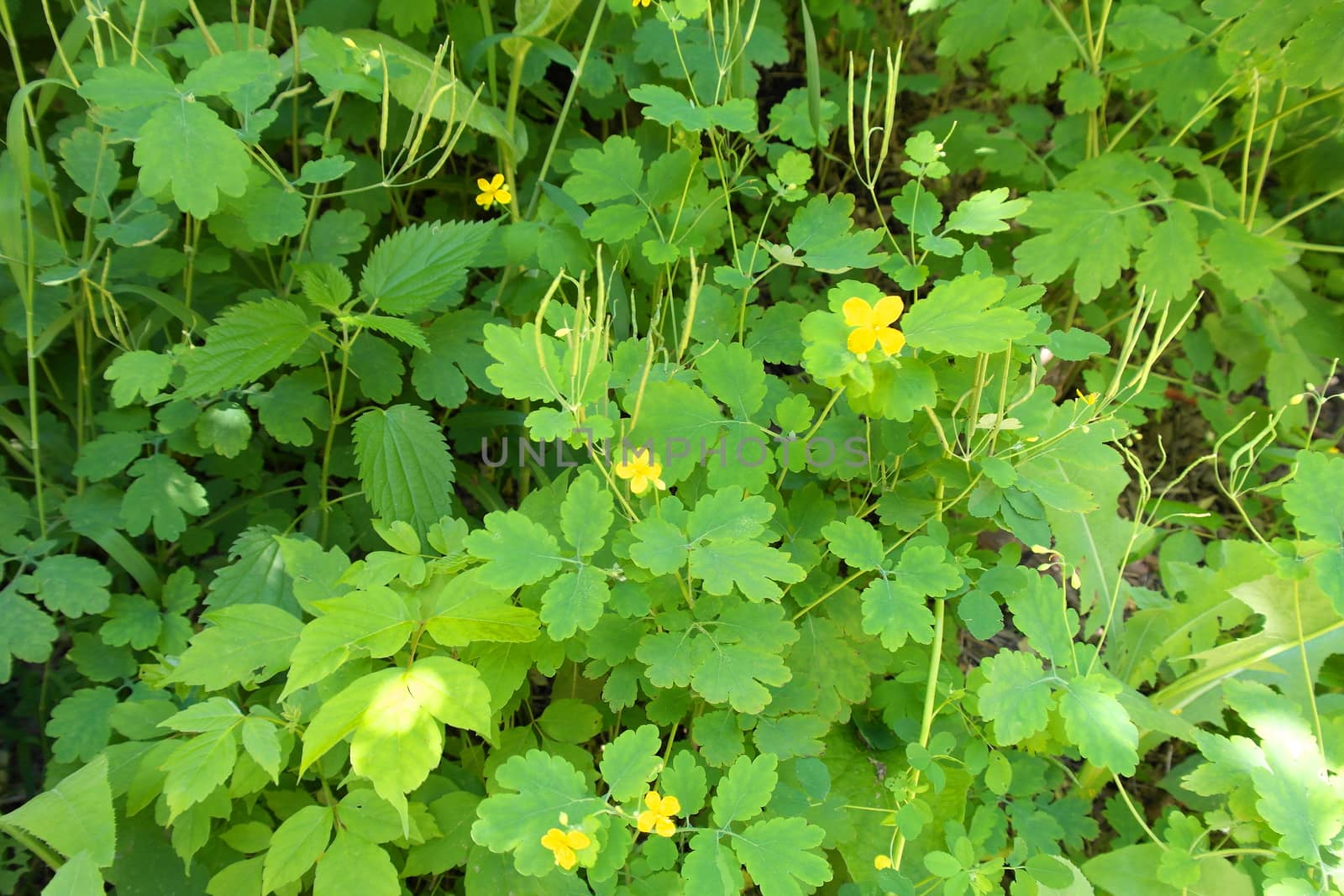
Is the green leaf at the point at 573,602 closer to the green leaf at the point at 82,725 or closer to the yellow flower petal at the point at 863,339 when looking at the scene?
the yellow flower petal at the point at 863,339

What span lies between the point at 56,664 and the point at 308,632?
1109 mm

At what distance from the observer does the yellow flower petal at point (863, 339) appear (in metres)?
1.05

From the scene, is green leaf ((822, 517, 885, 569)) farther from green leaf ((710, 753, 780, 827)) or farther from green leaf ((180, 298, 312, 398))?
green leaf ((180, 298, 312, 398))

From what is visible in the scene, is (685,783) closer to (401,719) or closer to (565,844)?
(565,844)

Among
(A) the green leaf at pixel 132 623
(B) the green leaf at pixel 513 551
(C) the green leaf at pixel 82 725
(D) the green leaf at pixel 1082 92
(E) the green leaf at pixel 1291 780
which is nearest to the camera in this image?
(B) the green leaf at pixel 513 551

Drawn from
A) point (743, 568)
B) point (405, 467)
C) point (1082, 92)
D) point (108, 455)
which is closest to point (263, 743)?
point (405, 467)

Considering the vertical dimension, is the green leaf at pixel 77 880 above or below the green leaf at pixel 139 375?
below

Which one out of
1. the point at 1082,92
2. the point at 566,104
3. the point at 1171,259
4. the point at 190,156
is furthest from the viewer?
the point at 1082,92

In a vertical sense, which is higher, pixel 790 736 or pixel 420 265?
pixel 420 265

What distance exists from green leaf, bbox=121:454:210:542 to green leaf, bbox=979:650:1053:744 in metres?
1.35

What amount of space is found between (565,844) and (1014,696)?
0.62 metres

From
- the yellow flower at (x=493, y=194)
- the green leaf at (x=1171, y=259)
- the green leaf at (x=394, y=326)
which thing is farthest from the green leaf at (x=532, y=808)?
the green leaf at (x=1171, y=259)

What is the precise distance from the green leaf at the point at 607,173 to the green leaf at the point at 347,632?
0.85m

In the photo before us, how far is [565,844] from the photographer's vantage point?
0.95m
